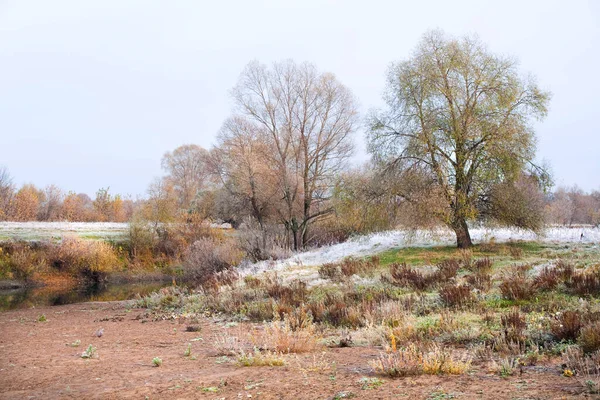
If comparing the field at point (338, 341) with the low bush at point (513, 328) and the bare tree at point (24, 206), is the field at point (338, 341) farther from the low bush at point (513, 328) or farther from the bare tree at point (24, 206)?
the bare tree at point (24, 206)

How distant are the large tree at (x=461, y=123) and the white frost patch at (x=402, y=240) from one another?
2.30 m

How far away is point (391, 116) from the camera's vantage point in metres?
22.5

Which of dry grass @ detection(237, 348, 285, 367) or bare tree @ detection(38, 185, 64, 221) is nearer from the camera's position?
dry grass @ detection(237, 348, 285, 367)

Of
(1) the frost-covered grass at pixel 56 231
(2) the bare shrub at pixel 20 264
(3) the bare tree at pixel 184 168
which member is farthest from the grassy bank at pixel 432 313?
(3) the bare tree at pixel 184 168

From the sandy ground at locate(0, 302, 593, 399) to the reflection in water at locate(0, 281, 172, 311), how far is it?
1188cm

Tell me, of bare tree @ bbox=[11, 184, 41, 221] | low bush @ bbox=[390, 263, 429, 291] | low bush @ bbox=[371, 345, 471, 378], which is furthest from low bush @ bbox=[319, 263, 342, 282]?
bare tree @ bbox=[11, 184, 41, 221]

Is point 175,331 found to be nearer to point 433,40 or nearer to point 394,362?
point 394,362

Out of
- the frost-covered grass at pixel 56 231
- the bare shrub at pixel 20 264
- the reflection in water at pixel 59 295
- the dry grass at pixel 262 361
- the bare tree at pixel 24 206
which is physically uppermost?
the bare tree at pixel 24 206

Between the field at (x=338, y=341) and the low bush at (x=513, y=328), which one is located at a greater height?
the low bush at (x=513, y=328)

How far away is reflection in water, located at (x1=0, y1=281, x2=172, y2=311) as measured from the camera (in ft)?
68.3

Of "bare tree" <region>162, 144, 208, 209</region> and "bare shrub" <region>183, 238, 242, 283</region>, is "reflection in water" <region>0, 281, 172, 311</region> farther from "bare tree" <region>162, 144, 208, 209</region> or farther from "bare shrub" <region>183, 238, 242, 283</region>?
"bare tree" <region>162, 144, 208, 209</region>

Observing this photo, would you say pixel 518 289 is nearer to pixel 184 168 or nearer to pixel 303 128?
pixel 303 128

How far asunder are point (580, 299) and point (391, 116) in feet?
47.3

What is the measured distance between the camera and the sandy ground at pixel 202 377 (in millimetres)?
4797
